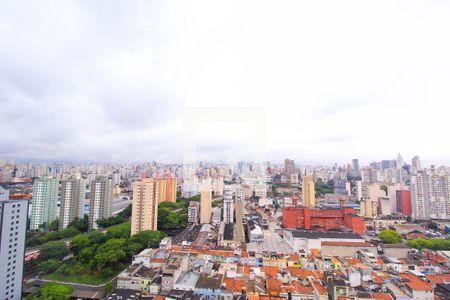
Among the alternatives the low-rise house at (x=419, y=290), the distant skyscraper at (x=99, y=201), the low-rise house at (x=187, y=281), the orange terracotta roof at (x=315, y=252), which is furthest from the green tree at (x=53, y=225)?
the low-rise house at (x=419, y=290)

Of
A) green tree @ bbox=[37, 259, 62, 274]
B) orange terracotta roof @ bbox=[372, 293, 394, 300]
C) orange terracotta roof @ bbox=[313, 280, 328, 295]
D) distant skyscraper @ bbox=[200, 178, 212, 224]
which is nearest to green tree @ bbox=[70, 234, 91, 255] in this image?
green tree @ bbox=[37, 259, 62, 274]

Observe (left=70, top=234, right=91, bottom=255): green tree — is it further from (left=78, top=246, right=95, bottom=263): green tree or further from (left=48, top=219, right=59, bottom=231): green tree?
(left=48, top=219, right=59, bottom=231): green tree

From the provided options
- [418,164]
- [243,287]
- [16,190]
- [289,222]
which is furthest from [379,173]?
[16,190]

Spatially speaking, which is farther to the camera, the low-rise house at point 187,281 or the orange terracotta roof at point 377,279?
the orange terracotta roof at point 377,279

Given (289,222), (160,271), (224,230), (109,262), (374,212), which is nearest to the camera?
(160,271)

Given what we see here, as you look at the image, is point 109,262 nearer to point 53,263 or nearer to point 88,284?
point 88,284

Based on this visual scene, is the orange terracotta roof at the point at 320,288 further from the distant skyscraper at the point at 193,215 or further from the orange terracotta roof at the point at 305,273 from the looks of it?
the distant skyscraper at the point at 193,215
